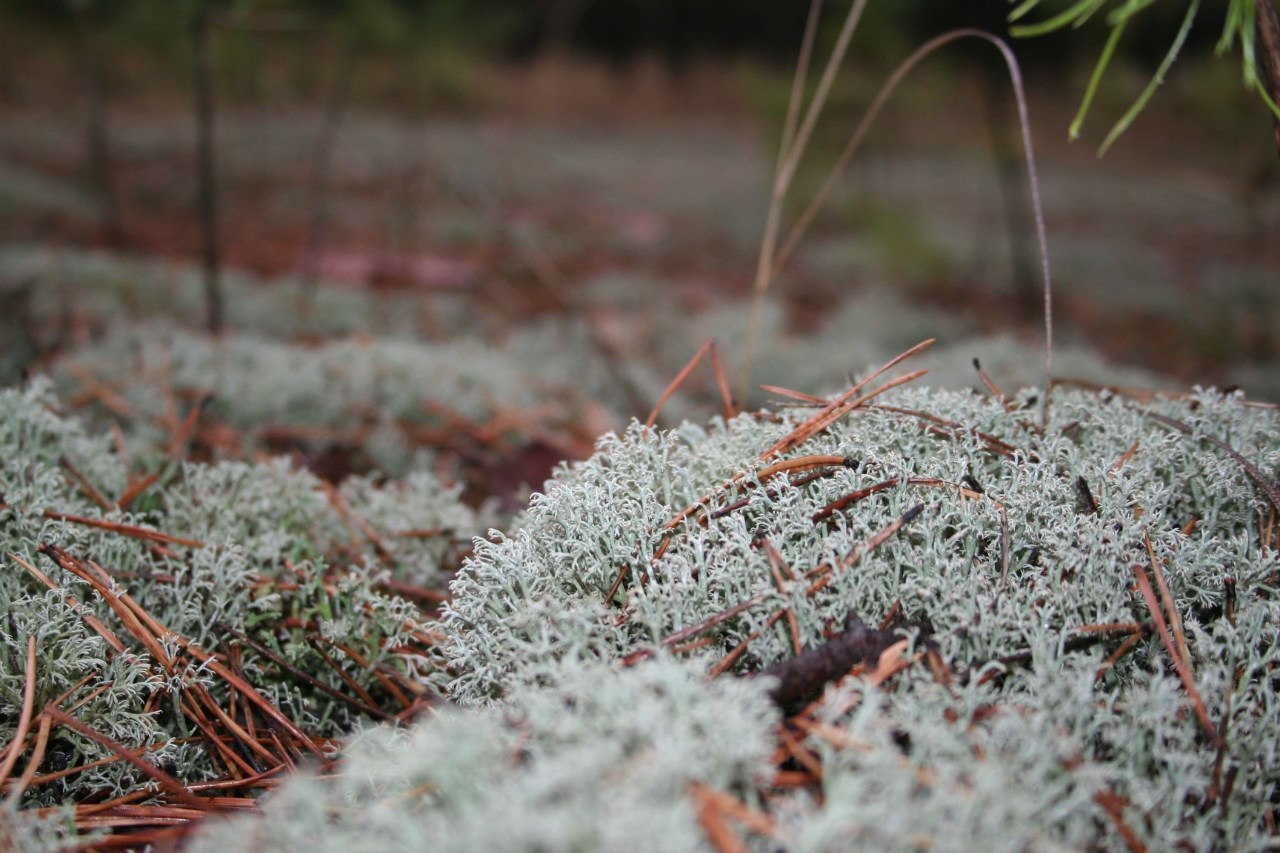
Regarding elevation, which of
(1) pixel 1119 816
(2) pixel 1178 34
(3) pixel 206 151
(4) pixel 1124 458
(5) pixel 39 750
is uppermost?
(2) pixel 1178 34

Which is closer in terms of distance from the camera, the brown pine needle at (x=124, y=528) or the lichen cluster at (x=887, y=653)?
the lichen cluster at (x=887, y=653)

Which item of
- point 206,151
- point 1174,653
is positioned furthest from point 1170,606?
point 206,151

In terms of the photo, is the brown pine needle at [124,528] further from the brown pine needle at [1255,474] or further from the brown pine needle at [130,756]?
the brown pine needle at [1255,474]

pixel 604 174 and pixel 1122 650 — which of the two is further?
pixel 604 174

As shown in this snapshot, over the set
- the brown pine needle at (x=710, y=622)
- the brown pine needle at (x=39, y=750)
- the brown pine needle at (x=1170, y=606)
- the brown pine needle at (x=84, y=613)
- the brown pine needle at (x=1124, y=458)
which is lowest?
the brown pine needle at (x=39, y=750)

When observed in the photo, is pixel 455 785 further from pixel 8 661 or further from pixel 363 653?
pixel 8 661

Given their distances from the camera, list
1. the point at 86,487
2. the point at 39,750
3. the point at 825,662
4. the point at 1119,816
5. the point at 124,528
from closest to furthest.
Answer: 1. the point at 1119,816
2. the point at 825,662
3. the point at 39,750
4. the point at 124,528
5. the point at 86,487

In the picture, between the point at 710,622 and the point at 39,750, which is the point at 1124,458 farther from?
the point at 39,750

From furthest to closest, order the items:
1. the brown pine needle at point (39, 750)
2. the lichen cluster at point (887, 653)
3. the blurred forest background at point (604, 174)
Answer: the blurred forest background at point (604, 174), the brown pine needle at point (39, 750), the lichen cluster at point (887, 653)

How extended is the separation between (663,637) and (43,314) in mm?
2528

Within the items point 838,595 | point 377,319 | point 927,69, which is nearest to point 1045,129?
point 927,69

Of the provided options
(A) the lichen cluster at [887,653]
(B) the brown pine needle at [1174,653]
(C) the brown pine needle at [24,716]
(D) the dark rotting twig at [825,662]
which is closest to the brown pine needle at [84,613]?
(C) the brown pine needle at [24,716]

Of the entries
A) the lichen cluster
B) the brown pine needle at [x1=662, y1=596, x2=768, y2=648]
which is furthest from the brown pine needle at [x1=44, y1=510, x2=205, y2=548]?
the brown pine needle at [x1=662, y1=596, x2=768, y2=648]

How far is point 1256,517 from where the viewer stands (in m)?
1.00
